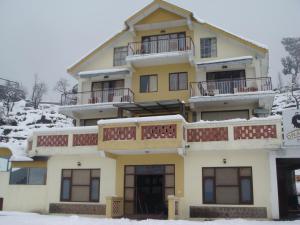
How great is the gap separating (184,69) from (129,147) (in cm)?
818

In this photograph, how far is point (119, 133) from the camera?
21.2 meters

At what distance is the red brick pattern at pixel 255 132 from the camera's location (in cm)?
1969

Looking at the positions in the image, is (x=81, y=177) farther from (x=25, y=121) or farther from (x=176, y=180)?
(x=25, y=121)

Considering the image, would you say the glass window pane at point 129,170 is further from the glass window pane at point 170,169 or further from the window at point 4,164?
the window at point 4,164

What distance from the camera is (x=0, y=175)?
2480cm

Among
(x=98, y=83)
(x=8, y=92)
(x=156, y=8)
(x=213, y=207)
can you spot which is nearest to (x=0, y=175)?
(x=98, y=83)

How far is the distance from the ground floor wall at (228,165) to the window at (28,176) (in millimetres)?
9391

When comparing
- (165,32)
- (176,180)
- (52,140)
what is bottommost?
(176,180)

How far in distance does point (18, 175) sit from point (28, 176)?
0.86 metres

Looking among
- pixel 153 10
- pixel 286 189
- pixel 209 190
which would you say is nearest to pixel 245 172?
pixel 209 190

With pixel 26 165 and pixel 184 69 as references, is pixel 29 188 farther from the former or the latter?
pixel 184 69

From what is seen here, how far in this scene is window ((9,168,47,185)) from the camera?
24031 mm

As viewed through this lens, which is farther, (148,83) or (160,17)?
(160,17)

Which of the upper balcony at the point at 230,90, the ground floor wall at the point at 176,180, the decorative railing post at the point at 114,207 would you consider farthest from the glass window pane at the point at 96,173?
the upper balcony at the point at 230,90
